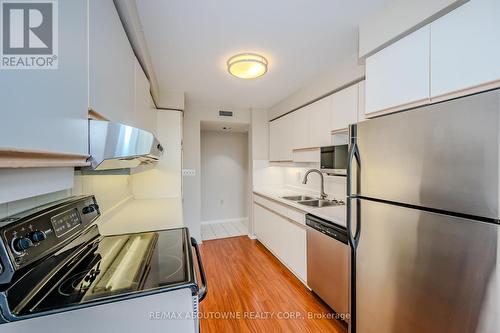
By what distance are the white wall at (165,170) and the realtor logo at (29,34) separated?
2370 mm

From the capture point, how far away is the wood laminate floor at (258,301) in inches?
70.4

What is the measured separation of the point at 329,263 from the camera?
1889mm

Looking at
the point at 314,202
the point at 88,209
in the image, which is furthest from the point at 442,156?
the point at 314,202

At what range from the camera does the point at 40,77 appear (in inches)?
20.1

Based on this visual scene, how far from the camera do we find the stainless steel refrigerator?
2.80 feet

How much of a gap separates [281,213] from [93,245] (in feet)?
6.94

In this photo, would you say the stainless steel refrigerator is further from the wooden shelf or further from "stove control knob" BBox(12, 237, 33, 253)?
"stove control knob" BBox(12, 237, 33, 253)

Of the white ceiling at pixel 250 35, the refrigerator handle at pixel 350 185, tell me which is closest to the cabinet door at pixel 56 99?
the white ceiling at pixel 250 35

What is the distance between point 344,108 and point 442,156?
49.3 inches

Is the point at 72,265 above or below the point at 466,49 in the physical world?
below

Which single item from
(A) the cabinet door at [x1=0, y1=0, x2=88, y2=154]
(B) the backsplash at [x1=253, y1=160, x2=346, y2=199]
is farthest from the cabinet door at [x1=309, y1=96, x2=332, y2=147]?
(A) the cabinet door at [x1=0, y1=0, x2=88, y2=154]

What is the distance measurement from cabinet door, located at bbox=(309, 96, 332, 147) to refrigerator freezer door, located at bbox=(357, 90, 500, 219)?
1050 mm

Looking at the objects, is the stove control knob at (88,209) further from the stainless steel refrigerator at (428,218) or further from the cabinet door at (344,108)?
the cabinet door at (344,108)

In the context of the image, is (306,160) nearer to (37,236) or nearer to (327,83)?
(327,83)
